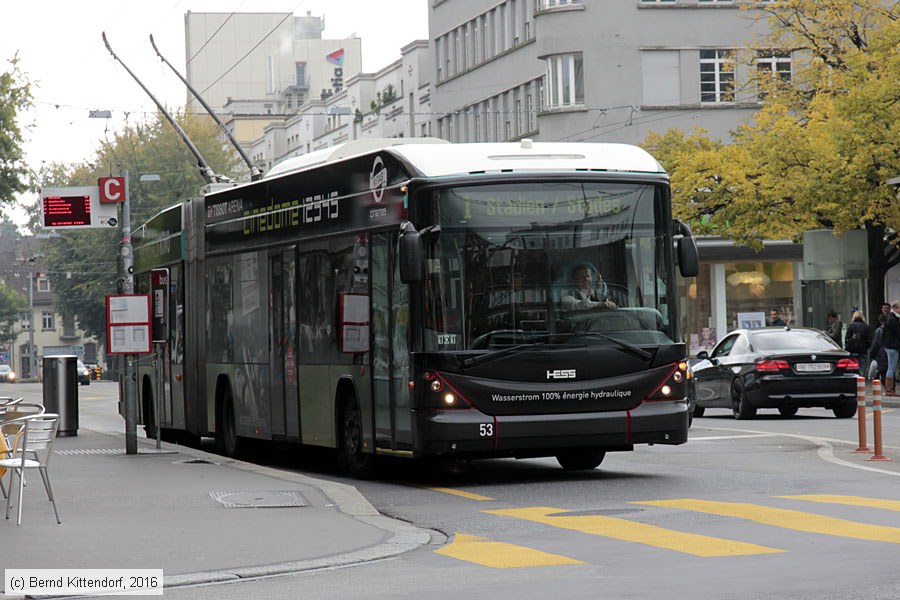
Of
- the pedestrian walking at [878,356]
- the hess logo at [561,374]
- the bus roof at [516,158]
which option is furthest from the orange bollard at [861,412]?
the pedestrian walking at [878,356]

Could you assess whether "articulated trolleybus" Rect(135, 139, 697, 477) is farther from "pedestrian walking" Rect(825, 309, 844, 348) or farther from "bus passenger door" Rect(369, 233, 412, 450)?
"pedestrian walking" Rect(825, 309, 844, 348)

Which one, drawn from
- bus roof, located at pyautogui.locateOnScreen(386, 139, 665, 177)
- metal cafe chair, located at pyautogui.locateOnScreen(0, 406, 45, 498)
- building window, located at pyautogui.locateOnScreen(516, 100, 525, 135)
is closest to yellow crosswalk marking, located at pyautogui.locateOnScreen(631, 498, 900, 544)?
bus roof, located at pyautogui.locateOnScreen(386, 139, 665, 177)

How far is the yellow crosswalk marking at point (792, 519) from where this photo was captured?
1088 centimetres

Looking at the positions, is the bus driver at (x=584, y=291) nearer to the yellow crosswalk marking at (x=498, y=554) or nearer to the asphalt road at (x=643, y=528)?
the asphalt road at (x=643, y=528)

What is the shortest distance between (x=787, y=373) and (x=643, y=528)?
1480 cm

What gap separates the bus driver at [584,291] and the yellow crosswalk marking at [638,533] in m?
2.30

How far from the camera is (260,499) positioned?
45.7 ft

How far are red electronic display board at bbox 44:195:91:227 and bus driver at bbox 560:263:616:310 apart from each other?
7.52 metres

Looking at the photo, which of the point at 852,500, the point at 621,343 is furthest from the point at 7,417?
the point at 852,500

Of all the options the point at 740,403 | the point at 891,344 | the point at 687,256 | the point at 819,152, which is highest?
the point at 819,152

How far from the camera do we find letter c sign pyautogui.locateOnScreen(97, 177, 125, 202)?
66.8 feet

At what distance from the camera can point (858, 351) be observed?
33.6m

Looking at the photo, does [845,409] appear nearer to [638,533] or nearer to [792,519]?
[792,519]

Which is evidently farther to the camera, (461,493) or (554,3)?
(554,3)
